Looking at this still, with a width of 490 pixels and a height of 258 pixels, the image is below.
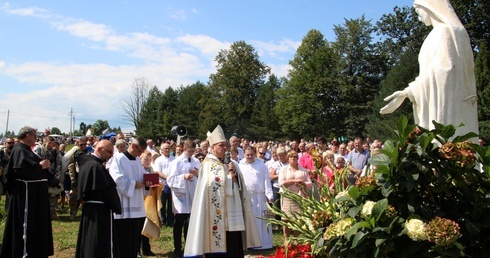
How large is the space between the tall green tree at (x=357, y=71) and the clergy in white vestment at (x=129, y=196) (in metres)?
39.4

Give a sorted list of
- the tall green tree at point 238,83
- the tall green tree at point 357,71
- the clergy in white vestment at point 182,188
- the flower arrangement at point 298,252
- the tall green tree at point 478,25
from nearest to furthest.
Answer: the flower arrangement at point 298,252
the clergy in white vestment at point 182,188
the tall green tree at point 478,25
the tall green tree at point 357,71
the tall green tree at point 238,83

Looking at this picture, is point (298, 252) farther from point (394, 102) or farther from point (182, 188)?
point (182, 188)

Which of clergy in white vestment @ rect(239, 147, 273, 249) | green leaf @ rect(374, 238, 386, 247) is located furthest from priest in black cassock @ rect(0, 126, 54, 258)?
green leaf @ rect(374, 238, 386, 247)

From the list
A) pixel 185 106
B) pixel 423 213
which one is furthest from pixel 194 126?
pixel 423 213

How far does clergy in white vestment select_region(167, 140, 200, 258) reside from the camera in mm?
8391

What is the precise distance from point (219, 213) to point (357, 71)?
42526mm

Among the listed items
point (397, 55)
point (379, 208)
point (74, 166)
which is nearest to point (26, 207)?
point (74, 166)

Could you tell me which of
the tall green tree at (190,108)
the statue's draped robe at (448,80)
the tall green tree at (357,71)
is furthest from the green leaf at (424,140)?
the tall green tree at (190,108)

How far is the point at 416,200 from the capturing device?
2.45 m

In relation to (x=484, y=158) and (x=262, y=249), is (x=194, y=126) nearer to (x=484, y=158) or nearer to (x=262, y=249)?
(x=262, y=249)

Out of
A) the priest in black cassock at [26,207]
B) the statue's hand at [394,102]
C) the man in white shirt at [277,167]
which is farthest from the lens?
the man in white shirt at [277,167]

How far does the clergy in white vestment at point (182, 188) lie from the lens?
8.39m

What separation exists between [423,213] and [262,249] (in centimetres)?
703

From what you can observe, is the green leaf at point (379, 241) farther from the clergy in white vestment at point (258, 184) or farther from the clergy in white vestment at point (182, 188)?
the clergy in white vestment at point (258, 184)
